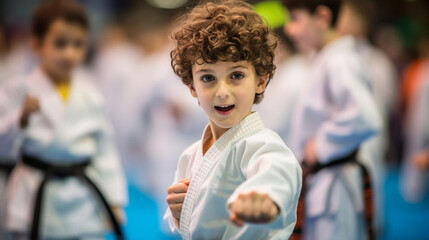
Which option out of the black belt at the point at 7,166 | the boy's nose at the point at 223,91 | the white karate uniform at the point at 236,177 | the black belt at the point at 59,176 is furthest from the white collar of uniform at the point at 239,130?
the black belt at the point at 7,166

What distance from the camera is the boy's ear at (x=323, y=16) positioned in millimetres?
2826

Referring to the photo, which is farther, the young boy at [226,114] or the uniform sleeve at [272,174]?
the young boy at [226,114]

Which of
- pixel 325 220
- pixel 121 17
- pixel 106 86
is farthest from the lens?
pixel 121 17

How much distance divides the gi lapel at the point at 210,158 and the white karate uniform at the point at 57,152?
52.3 inches

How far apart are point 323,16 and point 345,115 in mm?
565

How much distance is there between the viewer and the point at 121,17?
10.0 m

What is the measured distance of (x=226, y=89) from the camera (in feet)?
4.91

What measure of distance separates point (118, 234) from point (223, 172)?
121cm

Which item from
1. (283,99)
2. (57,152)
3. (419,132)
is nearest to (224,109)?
(57,152)

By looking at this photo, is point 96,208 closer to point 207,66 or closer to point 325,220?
point 325,220

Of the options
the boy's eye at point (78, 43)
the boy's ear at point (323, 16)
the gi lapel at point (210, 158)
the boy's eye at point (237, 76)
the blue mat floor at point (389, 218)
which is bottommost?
the blue mat floor at point (389, 218)

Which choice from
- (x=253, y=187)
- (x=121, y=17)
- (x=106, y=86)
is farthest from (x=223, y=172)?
(x=121, y=17)

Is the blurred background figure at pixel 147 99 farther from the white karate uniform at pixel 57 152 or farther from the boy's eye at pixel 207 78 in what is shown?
the boy's eye at pixel 207 78

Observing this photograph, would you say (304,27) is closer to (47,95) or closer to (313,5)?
(313,5)
